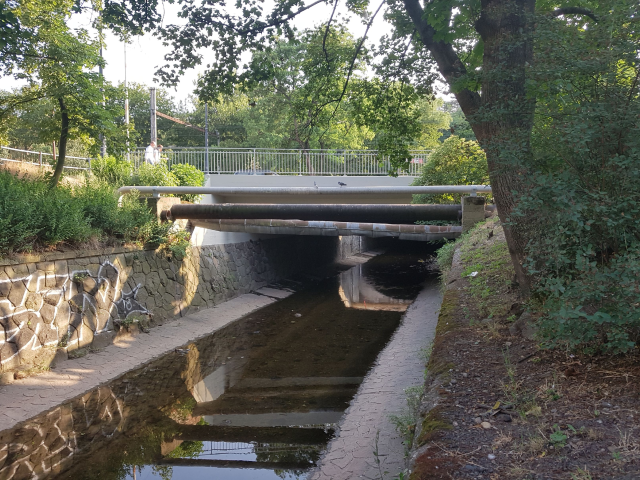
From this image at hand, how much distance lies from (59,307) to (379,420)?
287 inches

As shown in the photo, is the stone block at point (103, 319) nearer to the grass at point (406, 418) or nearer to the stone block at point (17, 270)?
the stone block at point (17, 270)

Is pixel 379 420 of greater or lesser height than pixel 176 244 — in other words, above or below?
below

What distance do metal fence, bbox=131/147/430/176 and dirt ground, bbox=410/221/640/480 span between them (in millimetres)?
17577

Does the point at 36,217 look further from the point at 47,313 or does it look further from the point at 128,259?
the point at 128,259

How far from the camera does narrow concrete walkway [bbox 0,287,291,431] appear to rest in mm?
8141

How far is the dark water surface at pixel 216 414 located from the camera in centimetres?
638

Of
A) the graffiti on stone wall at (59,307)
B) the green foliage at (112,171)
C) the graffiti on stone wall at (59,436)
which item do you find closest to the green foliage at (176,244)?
the graffiti on stone wall at (59,307)

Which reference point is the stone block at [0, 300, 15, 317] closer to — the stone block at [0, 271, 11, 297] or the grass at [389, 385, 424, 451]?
the stone block at [0, 271, 11, 297]

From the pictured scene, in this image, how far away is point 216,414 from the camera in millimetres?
8078

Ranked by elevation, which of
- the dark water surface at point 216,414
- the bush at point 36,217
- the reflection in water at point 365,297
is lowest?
the reflection in water at point 365,297

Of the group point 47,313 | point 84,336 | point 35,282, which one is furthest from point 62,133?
point 84,336

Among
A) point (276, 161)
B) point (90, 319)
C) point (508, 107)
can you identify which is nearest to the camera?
point (508, 107)

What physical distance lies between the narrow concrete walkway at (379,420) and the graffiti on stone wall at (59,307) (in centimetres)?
638

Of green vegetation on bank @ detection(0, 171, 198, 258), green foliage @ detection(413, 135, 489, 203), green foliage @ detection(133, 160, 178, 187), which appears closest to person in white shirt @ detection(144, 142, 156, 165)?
green foliage @ detection(133, 160, 178, 187)
